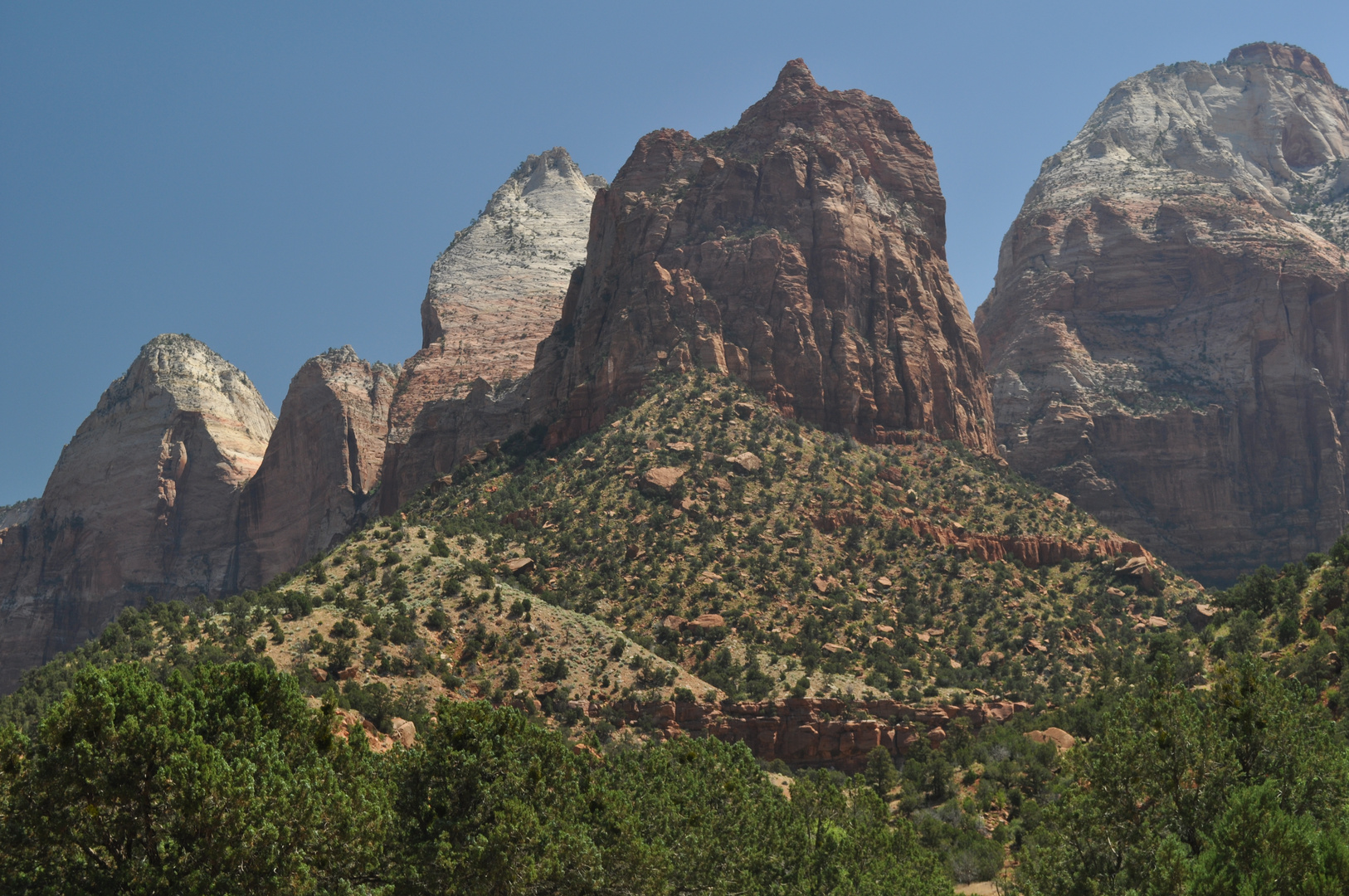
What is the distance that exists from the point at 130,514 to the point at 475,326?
186 feet

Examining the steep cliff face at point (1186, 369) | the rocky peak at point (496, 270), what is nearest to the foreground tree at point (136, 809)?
the rocky peak at point (496, 270)

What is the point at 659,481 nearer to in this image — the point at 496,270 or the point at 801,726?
the point at 801,726

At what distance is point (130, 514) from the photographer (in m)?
163

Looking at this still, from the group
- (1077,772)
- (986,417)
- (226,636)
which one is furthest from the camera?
(986,417)

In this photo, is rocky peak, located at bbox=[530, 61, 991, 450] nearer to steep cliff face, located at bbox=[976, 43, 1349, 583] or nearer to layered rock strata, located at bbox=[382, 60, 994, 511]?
layered rock strata, located at bbox=[382, 60, 994, 511]

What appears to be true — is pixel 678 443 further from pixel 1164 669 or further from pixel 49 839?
pixel 49 839

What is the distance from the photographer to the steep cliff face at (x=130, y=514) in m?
158

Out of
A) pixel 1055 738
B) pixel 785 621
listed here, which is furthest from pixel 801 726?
pixel 1055 738

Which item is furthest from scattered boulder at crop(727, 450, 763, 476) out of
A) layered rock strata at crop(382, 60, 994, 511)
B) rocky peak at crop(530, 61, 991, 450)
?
layered rock strata at crop(382, 60, 994, 511)

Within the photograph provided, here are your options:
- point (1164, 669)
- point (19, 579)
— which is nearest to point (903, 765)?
point (1164, 669)

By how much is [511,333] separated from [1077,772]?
13783cm

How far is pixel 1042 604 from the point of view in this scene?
86.9 meters

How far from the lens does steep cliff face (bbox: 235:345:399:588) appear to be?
15262cm

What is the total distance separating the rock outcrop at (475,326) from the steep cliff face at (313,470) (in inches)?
321
